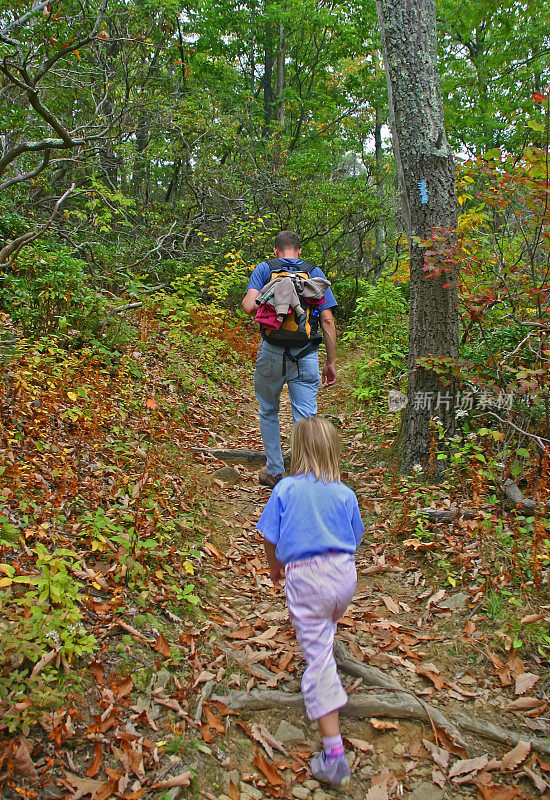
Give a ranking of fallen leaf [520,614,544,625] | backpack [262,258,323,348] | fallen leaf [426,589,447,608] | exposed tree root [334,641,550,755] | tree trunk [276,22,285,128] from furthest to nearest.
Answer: tree trunk [276,22,285,128] < backpack [262,258,323,348] < fallen leaf [426,589,447,608] < fallen leaf [520,614,544,625] < exposed tree root [334,641,550,755]

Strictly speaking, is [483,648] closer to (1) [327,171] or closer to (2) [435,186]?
(2) [435,186]

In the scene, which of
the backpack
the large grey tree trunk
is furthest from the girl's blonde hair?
the large grey tree trunk

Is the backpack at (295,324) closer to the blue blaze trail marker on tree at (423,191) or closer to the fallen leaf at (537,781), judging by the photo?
the blue blaze trail marker on tree at (423,191)

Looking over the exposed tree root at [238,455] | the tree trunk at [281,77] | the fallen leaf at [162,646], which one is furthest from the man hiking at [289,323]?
the tree trunk at [281,77]

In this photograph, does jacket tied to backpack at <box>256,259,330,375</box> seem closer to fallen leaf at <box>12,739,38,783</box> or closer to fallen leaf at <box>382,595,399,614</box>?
fallen leaf at <box>382,595,399,614</box>

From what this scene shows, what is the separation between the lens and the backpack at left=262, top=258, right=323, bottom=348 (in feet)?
Result: 15.0

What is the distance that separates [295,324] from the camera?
4.57m

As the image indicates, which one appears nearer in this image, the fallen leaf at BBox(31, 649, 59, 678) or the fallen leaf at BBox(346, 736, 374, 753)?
the fallen leaf at BBox(31, 649, 59, 678)

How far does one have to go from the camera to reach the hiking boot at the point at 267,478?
543 cm

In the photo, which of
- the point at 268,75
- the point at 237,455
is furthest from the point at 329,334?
the point at 268,75

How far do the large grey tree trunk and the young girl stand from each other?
2271mm

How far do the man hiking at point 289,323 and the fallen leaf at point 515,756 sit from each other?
9.85 feet

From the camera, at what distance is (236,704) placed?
2.80 metres

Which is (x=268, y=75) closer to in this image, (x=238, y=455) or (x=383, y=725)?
(x=238, y=455)
